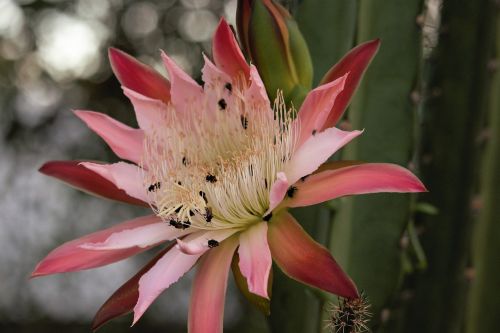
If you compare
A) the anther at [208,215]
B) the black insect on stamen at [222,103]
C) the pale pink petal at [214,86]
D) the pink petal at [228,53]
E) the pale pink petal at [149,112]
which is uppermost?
the pink petal at [228,53]

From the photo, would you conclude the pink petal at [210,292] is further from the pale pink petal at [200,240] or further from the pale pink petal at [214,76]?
the pale pink petal at [214,76]

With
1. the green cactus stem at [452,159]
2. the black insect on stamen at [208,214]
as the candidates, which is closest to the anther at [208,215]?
the black insect on stamen at [208,214]

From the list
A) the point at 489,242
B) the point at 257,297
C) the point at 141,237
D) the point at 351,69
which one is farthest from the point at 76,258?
the point at 489,242

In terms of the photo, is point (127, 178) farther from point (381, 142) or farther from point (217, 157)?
point (381, 142)

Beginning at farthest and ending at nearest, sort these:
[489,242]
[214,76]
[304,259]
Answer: [489,242], [214,76], [304,259]

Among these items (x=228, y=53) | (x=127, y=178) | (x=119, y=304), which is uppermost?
(x=228, y=53)

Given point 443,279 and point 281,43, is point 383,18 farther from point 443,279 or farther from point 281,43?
point 443,279

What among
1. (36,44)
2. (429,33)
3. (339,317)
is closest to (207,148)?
(339,317)
